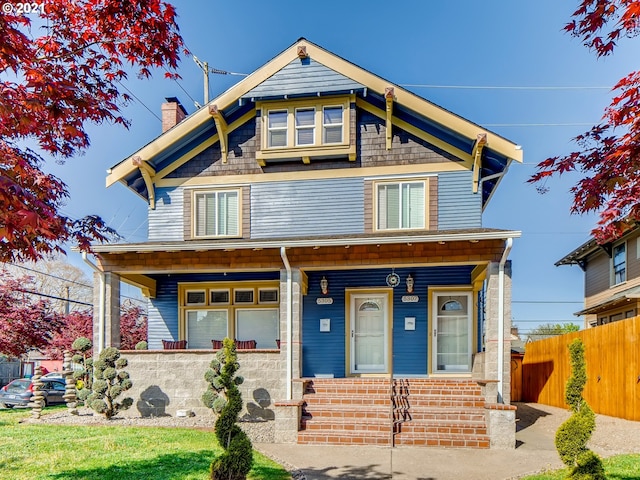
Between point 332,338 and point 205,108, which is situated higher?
point 205,108

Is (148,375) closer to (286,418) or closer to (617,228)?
(286,418)

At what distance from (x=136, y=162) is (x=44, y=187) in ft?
24.5

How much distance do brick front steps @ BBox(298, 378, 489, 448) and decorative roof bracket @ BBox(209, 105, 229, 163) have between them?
640 centimetres

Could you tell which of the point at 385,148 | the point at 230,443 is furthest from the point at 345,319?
the point at 230,443

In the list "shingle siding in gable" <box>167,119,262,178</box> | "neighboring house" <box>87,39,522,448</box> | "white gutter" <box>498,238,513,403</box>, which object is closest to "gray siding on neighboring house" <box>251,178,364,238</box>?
"neighboring house" <box>87,39,522,448</box>

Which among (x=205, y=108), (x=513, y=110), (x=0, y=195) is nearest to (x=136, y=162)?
(x=205, y=108)

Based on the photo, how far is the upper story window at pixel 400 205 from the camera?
1237 centimetres

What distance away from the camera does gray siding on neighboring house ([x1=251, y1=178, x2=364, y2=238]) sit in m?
12.7

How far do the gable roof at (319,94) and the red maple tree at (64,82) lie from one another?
7046mm

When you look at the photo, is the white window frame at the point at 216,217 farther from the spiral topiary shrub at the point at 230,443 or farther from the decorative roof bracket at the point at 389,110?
the spiral topiary shrub at the point at 230,443

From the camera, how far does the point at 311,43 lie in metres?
12.6

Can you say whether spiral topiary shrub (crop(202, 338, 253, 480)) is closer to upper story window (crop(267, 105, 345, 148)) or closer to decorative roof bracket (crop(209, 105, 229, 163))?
upper story window (crop(267, 105, 345, 148))

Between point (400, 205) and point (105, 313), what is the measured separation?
7.36 meters

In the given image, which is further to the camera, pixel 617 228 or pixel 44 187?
pixel 44 187
